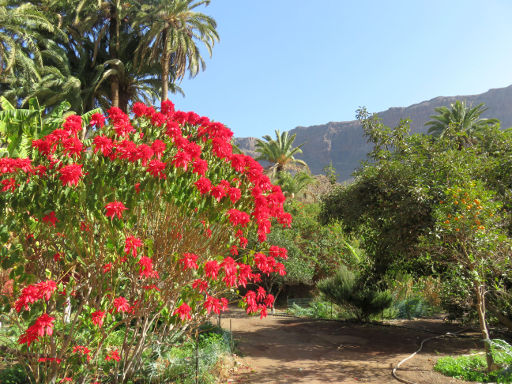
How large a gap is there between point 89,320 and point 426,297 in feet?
47.4

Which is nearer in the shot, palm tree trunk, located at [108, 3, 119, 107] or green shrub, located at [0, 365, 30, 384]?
green shrub, located at [0, 365, 30, 384]

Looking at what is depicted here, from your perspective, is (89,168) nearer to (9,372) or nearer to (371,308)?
(9,372)

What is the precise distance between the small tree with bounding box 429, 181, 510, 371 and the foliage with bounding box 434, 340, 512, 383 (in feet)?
0.71

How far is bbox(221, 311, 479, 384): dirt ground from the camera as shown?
6.48m

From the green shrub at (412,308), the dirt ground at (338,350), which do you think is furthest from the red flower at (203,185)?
the green shrub at (412,308)

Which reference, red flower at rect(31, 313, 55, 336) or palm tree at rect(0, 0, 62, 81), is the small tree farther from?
palm tree at rect(0, 0, 62, 81)

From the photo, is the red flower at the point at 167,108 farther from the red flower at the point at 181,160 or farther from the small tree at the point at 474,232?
the small tree at the point at 474,232

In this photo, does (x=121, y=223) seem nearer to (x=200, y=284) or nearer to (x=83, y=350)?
(x=200, y=284)

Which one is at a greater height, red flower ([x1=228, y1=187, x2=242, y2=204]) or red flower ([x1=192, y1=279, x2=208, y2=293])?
red flower ([x1=228, y1=187, x2=242, y2=204])

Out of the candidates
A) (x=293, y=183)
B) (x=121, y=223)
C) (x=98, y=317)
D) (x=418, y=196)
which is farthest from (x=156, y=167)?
(x=293, y=183)

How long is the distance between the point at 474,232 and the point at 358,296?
595 centimetres

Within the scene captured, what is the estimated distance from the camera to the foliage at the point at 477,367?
5562 mm

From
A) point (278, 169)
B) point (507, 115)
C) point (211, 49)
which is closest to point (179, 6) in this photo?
point (211, 49)

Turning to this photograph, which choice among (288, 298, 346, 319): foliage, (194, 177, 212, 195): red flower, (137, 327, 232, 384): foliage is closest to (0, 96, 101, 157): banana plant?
(194, 177, 212, 195): red flower
